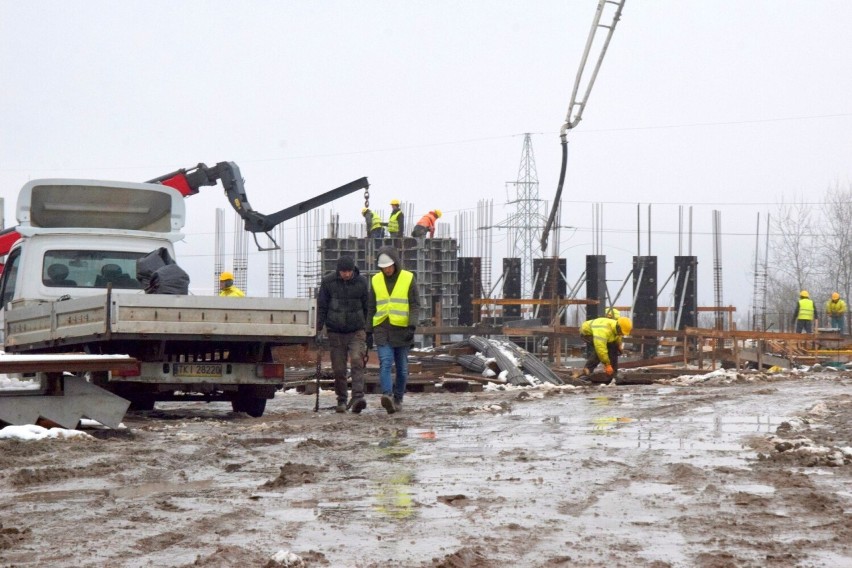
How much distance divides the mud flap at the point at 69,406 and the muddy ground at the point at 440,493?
0.91 feet

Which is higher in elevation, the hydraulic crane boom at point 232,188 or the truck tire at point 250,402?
the hydraulic crane boom at point 232,188

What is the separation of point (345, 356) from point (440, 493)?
22.9ft

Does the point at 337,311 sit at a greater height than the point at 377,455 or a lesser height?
greater

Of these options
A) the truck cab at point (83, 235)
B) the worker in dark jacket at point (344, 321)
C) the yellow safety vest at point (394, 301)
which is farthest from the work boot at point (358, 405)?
the truck cab at point (83, 235)

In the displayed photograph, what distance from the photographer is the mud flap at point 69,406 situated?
10.4 m

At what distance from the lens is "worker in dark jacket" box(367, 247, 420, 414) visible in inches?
531

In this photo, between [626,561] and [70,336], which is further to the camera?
[70,336]

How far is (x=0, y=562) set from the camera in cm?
504

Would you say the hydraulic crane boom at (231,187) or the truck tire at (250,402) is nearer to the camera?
the truck tire at (250,402)

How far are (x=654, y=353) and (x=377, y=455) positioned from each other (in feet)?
70.5

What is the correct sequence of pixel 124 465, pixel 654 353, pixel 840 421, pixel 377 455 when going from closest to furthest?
pixel 124 465
pixel 377 455
pixel 840 421
pixel 654 353

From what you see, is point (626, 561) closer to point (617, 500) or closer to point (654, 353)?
point (617, 500)

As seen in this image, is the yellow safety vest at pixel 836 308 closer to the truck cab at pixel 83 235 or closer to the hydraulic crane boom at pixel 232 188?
the hydraulic crane boom at pixel 232 188

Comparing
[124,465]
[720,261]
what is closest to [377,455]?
[124,465]
